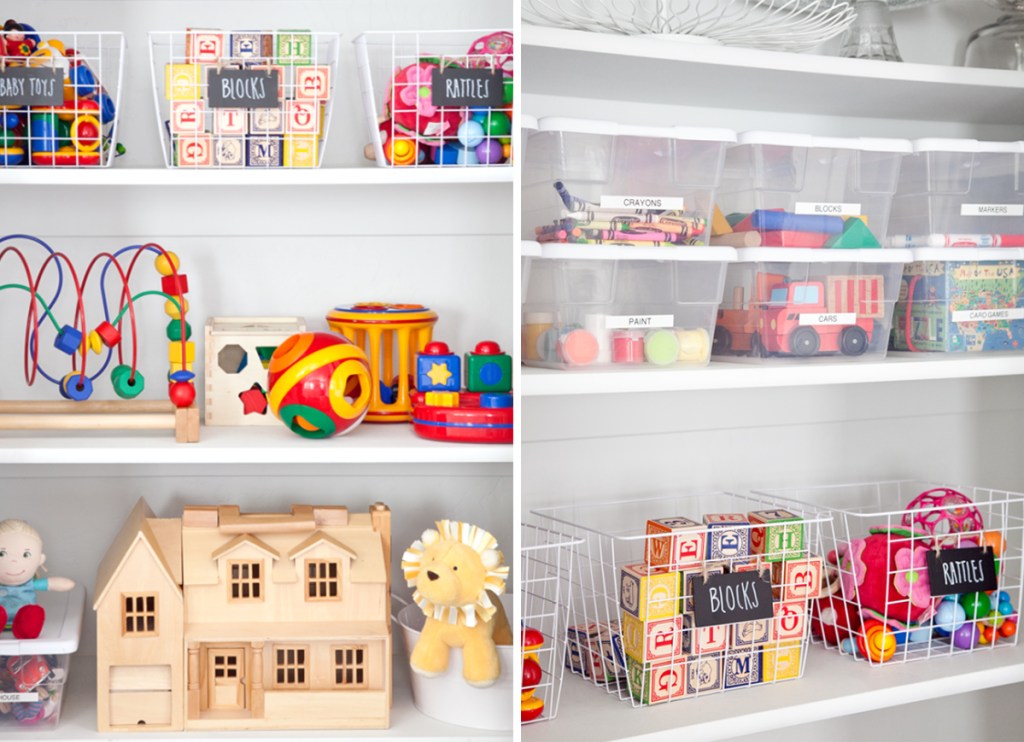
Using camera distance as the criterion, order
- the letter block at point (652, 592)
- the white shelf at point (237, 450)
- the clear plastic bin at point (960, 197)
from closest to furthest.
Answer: the white shelf at point (237, 450) → the letter block at point (652, 592) → the clear plastic bin at point (960, 197)

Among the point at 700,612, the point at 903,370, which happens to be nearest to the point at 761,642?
the point at 700,612

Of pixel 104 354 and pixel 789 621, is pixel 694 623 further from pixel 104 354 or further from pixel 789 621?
pixel 104 354

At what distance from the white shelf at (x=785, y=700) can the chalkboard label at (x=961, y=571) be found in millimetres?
107

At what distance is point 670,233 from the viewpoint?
1.39 m

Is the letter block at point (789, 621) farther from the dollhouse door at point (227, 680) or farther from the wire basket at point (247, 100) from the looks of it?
the wire basket at point (247, 100)

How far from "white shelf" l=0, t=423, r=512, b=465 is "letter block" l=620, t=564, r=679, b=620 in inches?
10.1

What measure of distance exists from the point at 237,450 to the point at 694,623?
2.14ft

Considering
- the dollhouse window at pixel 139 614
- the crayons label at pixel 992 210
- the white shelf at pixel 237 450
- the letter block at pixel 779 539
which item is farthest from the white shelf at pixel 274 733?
the crayons label at pixel 992 210

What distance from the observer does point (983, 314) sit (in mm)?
1565

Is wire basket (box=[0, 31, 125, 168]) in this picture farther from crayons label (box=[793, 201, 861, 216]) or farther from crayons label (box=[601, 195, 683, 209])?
crayons label (box=[793, 201, 861, 216])

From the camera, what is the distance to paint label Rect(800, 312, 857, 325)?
1.46 meters

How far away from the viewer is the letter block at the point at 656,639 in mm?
1397

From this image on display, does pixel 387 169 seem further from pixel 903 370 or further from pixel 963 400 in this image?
pixel 963 400

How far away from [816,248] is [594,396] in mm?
433
